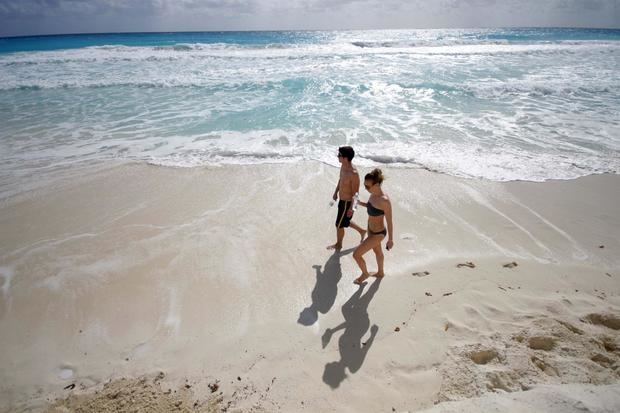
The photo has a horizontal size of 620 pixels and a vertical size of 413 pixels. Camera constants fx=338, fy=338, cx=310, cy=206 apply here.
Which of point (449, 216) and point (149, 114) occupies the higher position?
point (149, 114)

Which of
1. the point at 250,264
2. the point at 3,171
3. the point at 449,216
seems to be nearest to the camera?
the point at 250,264

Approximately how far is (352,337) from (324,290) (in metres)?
0.82

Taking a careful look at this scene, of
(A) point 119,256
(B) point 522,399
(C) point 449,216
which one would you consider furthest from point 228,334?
(C) point 449,216

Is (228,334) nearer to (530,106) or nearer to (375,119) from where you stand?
(375,119)

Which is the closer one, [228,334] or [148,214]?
[228,334]

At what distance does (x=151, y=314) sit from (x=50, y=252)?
2.29 m

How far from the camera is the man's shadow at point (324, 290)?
3951mm

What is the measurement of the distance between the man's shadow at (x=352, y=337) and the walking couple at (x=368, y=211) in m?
0.34

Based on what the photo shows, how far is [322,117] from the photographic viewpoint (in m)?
10.9

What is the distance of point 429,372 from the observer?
10.3 ft

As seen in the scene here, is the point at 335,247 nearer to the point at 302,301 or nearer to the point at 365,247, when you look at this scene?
the point at 365,247

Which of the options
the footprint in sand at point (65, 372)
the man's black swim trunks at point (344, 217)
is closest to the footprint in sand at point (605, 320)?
the man's black swim trunks at point (344, 217)

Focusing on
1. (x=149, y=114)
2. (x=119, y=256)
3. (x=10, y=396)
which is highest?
(x=149, y=114)

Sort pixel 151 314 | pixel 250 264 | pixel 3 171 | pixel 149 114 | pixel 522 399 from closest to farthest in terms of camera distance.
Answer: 1. pixel 522 399
2. pixel 151 314
3. pixel 250 264
4. pixel 3 171
5. pixel 149 114
